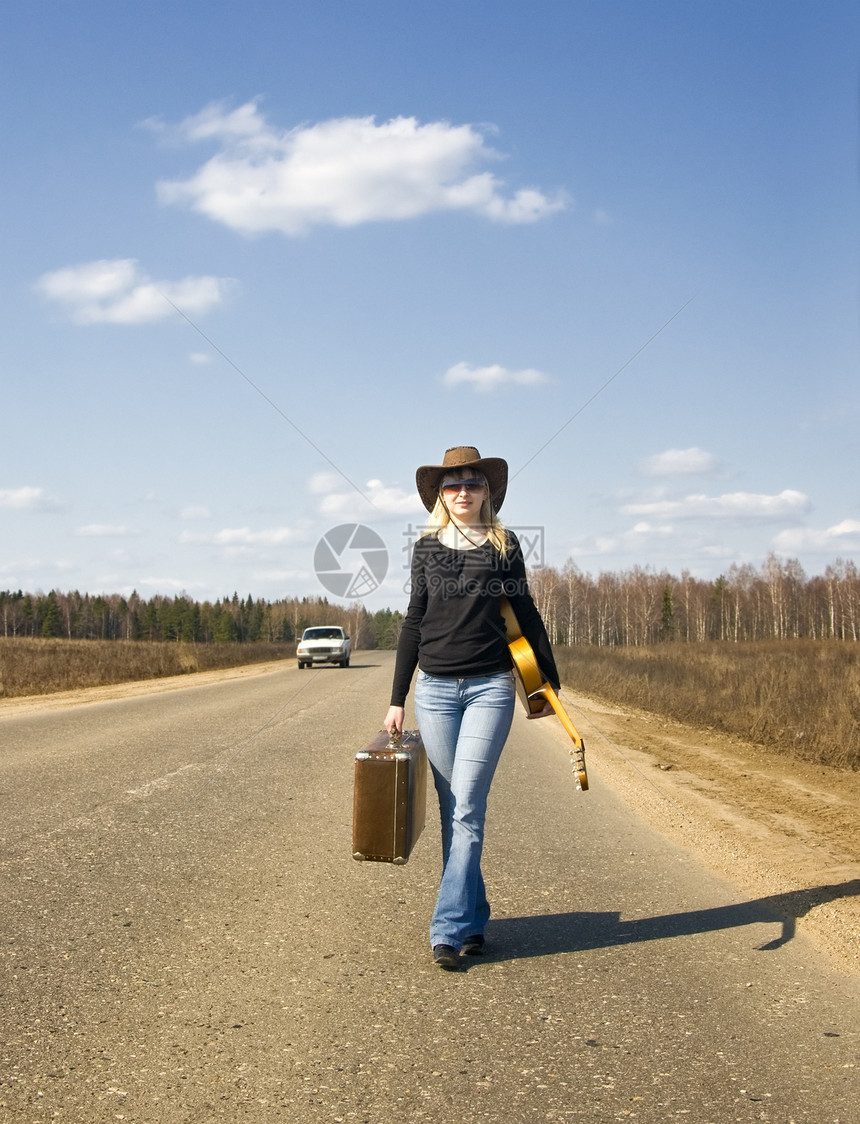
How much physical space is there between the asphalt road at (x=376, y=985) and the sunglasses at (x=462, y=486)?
2158 mm

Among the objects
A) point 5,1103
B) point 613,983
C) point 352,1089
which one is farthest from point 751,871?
point 5,1103

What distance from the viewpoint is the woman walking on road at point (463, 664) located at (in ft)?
14.7

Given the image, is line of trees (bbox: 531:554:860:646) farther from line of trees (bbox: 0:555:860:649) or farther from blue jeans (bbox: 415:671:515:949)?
blue jeans (bbox: 415:671:515:949)

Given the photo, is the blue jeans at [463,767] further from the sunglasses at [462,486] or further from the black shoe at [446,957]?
the sunglasses at [462,486]

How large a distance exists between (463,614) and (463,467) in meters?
0.74

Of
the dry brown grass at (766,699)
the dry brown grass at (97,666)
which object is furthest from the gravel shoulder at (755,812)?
the dry brown grass at (97,666)

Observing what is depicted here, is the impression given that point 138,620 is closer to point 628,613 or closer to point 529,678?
point 628,613

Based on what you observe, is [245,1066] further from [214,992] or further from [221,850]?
[221,850]

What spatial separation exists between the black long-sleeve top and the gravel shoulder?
6.93 feet

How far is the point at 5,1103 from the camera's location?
3014 millimetres

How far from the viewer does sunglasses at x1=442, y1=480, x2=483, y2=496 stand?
4.84 metres

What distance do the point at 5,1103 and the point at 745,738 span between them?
14344 millimetres

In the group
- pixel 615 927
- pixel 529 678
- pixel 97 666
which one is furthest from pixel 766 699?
pixel 97 666

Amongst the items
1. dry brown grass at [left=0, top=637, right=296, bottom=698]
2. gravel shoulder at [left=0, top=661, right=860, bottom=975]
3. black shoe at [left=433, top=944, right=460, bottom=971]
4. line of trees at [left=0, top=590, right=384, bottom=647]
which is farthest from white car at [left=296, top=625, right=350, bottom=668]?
line of trees at [left=0, top=590, right=384, bottom=647]
